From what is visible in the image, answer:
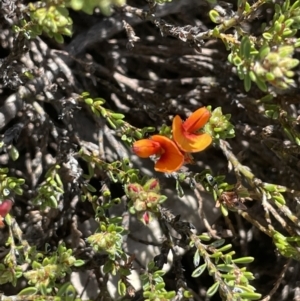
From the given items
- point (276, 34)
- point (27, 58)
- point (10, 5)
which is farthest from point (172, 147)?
point (27, 58)

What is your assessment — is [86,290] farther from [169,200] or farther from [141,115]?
[141,115]

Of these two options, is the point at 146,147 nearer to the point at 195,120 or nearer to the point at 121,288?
the point at 195,120

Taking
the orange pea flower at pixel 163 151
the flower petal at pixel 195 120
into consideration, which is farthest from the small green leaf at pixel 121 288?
the flower petal at pixel 195 120

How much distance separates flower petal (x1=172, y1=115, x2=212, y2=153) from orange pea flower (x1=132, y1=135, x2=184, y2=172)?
0.9 inches

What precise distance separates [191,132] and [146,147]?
134mm

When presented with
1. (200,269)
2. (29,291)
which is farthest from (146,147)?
(29,291)

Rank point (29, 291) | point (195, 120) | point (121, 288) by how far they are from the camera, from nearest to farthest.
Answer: point (29, 291) < point (195, 120) < point (121, 288)

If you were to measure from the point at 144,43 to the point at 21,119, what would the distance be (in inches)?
25.7

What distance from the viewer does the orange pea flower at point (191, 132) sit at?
1627 millimetres

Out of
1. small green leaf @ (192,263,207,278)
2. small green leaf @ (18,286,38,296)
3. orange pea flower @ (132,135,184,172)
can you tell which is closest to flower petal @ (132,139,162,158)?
orange pea flower @ (132,135,184,172)

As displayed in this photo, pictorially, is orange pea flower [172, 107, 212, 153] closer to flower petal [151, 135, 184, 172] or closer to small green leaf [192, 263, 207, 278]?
flower petal [151, 135, 184, 172]

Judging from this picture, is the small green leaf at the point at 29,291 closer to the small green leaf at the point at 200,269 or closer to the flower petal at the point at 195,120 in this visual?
the small green leaf at the point at 200,269

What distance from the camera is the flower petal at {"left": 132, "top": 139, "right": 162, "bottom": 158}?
5.40 feet

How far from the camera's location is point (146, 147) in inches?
65.2
